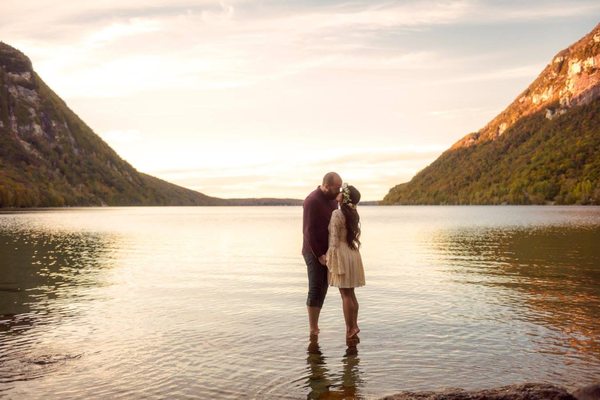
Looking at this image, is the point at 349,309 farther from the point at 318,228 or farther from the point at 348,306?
the point at 318,228

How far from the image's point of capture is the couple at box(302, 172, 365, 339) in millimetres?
13000

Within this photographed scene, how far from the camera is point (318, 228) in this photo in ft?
43.7

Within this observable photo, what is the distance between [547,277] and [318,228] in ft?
56.1

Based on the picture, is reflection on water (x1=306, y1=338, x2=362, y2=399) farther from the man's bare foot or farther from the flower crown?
the flower crown

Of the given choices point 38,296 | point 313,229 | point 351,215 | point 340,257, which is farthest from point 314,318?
point 38,296

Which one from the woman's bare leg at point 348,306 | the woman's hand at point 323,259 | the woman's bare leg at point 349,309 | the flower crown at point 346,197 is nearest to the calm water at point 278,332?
the woman's bare leg at point 349,309

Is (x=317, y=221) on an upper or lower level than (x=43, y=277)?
upper

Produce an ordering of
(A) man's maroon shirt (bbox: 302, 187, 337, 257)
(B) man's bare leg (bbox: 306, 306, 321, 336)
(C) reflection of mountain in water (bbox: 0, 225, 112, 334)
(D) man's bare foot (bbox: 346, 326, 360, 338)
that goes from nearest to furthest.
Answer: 1. (A) man's maroon shirt (bbox: 302, 187, 337, 257)
2. (D) man's bare foot (bbox: 346, 326, 360, 338)
3. (B) man's bare leg (bbox: 306, 306, 321, 336)
4. (C) reflection of mountain in water (bbox: 0, 225, 112, 334)

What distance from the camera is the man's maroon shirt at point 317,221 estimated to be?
1325 centimetres

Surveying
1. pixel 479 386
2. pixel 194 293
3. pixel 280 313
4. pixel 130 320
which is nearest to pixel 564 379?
pixel 479 386

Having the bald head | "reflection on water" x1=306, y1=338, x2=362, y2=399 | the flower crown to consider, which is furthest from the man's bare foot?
the bald head

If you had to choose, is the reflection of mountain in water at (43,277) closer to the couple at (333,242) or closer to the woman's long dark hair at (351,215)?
the couple at (333,242)

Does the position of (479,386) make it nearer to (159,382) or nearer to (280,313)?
(159,382)

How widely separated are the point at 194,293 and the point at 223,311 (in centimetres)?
466
